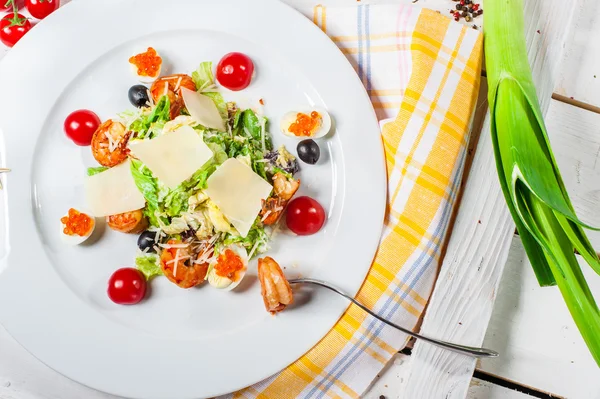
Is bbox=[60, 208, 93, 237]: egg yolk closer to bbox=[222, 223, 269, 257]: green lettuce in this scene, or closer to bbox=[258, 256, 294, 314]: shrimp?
bbox=[222, 223, 269, 257]: green lettuce

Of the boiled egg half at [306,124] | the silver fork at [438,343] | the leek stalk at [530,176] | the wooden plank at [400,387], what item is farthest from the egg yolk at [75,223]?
the leek stalk at [530,176]

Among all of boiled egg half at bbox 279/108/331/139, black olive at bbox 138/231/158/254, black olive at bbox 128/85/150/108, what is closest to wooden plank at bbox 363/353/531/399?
boiled egg half at bbox 279/108/331/139

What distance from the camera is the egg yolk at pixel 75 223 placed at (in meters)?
3.01

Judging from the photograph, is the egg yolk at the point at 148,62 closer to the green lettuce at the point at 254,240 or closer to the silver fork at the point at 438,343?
the green lettuce at the point at 254,240

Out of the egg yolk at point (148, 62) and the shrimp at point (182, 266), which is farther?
the egg yolk at point (148, 62)

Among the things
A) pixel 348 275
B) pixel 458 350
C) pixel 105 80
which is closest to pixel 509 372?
pixel 458 350

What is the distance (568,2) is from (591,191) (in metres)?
1.08

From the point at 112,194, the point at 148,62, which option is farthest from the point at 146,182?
the point at 148,62

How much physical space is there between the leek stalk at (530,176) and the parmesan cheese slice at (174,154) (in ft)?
4.95

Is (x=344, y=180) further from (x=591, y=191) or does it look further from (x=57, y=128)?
(x=57, y=128)

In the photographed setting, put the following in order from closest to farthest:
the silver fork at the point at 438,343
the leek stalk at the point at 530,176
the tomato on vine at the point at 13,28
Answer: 1. the leek stalk at the point at 530,176
2. the silver fork at the point at 438,343
3. the tomato on vine at the point at 13,28

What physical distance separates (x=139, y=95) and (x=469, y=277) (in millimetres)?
A: 2083

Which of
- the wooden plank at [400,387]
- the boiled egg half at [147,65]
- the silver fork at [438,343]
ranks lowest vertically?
the wooden plank at [400,387]

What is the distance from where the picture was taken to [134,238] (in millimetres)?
3135
